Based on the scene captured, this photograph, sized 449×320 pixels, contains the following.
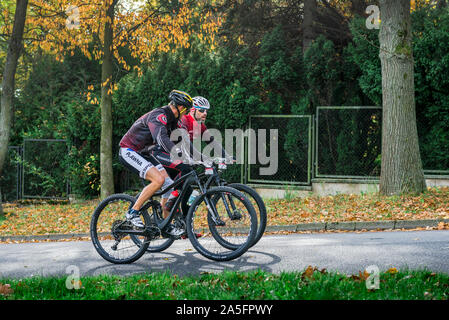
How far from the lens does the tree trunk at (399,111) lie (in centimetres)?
1119

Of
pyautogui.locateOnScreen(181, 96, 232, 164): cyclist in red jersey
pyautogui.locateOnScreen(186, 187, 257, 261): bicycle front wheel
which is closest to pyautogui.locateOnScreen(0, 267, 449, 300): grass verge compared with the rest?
pyautogui.locateOnScreen(186, 187, 257, 261): bicycle front wheel

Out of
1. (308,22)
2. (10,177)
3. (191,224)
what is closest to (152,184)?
(191,224)

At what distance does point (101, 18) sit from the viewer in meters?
14.9

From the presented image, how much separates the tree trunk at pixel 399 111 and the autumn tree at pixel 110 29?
634 centimetres

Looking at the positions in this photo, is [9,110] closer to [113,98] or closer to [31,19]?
[113,98]

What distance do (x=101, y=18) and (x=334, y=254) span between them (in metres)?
11.1

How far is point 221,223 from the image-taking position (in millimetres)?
5918

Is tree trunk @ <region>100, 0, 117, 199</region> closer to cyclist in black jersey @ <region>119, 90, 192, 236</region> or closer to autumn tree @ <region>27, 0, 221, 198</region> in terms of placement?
autumn tree @ <region>27, 0, 221, 198</region>

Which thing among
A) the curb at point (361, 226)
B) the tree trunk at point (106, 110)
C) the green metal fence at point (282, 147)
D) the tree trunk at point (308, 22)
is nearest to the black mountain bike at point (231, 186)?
the curb at point (361, 226)

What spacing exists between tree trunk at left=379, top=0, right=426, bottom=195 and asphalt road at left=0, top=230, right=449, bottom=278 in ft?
10.5

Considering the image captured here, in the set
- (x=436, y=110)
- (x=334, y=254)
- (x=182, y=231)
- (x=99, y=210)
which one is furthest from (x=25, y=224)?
(x=436, y=110)

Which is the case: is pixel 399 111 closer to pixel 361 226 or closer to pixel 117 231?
pixel 361 226

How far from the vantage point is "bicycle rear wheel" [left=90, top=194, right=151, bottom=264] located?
6.41 meters

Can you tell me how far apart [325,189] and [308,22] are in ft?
20.3
